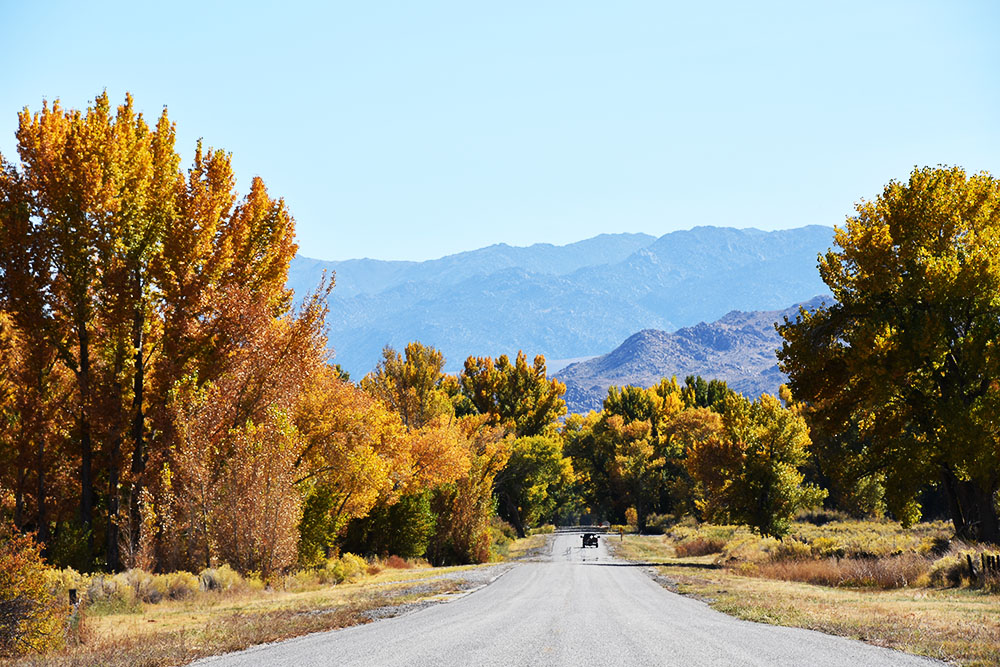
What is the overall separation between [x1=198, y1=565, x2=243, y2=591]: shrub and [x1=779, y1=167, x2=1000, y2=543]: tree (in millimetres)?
24379

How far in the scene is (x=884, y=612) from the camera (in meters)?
17.3

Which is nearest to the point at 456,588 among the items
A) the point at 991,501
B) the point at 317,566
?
the point at 317,566

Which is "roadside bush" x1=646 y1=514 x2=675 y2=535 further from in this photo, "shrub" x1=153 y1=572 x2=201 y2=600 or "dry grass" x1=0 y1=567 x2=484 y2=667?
"shrub" x1=153 y1=572 x2=201 y2=600

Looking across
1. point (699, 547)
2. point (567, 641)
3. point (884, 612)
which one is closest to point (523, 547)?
point (699, 547)

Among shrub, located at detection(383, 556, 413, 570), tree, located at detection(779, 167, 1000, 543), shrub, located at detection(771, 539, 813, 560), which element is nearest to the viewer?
tree, located at detection(779, 167, 1000, 543)

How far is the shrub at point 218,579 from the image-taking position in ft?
80.7

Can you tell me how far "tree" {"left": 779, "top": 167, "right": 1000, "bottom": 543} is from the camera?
29.2 metres

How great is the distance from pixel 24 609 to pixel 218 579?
38.0 feet

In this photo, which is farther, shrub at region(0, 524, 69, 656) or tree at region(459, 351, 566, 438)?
tree at region(459, 351, 566, 438)

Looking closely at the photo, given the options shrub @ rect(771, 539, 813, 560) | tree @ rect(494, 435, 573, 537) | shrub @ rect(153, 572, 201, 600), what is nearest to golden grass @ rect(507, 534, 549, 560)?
tree @ rect(494, 435, 573, 537)

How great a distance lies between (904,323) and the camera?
31.0 meters

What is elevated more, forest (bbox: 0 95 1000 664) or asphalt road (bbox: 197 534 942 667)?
forest (bbox: 0 95 1000 664)

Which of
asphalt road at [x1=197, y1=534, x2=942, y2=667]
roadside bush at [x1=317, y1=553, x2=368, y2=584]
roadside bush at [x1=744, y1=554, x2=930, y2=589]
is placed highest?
asphalt road at [x1=197, y1=534, x2=942, y2=667]

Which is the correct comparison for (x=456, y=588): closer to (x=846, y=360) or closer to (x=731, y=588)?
(x=731, y=588)
